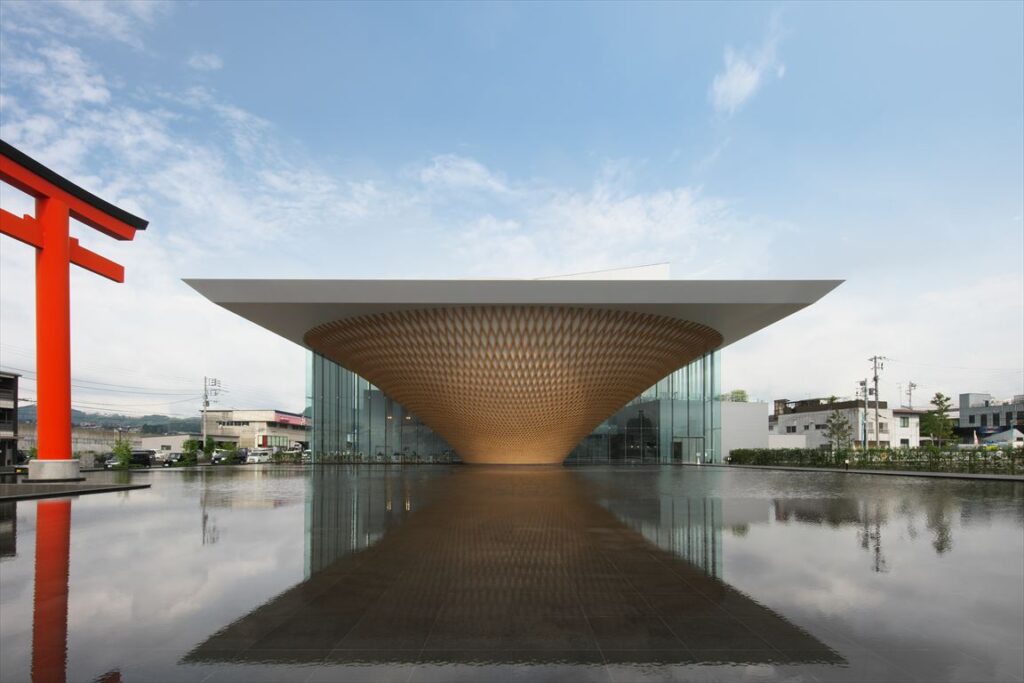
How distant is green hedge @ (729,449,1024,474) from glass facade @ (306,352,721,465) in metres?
4.02

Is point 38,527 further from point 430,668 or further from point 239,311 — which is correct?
point 239,311

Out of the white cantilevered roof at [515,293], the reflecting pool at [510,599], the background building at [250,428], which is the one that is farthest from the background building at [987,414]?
the background building at [250,428]

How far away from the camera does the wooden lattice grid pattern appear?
24.2 metres

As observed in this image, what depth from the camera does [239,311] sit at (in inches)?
869

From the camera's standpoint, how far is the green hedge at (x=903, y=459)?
28398 mm

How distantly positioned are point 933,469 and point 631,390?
15037mm

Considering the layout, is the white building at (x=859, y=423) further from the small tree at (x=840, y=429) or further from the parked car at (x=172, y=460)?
the parked car at (x=172, y=460)

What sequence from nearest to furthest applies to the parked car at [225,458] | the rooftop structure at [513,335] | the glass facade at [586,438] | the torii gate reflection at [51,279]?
1. the torii gate reflection at [51,279]
2. the rooftop structure at [513,335]
3. the glass facade at [586,438]
4. the parked car at [225,458]

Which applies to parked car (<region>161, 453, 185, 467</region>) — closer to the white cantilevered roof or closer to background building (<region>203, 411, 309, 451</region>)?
the white cantilevered roof

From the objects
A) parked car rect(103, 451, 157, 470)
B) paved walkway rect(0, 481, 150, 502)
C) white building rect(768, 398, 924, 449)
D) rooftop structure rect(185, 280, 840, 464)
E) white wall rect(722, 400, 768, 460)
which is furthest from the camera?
white building rect(768, 398, 924, 449)

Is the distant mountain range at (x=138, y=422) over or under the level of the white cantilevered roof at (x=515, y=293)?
under

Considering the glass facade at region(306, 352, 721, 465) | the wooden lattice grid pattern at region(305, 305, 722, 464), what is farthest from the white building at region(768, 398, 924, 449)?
the wooden lattice grid pattern at region(305, 305, 722, 464)

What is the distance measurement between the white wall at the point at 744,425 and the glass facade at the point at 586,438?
4298 millimetres

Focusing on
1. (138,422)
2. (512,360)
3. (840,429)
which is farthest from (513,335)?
(138,422)
